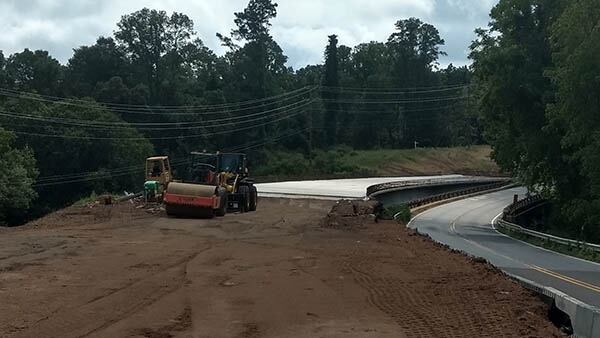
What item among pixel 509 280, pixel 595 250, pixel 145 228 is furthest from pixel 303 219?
pixel 509 280

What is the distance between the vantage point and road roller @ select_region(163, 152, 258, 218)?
3048 cm

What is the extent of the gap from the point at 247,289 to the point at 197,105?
79.2 metres

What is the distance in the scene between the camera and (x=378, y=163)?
339 feet

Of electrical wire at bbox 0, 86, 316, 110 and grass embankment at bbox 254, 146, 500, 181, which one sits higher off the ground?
electrical wire at bbox 0, 86, 316, 110

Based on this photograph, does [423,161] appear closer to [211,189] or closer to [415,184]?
[415,184]

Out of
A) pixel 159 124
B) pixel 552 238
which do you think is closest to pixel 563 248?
pixel 552 238

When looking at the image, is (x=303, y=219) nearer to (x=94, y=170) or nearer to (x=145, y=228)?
(x=145, y=228)

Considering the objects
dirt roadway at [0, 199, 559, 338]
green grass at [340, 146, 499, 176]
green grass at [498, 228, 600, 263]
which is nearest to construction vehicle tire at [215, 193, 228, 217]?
dirt roadway at [0, 199, 559, 338]

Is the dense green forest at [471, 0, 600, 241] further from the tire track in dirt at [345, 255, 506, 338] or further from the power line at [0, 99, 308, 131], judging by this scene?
the power line at [0, 99, 308, 131]

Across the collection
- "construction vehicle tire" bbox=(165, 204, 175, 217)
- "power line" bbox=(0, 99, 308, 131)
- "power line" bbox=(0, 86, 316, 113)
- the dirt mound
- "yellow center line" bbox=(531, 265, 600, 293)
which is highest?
"power line" bbox=(0, 86, 316, 113)

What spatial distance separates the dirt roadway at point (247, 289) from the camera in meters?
11.1

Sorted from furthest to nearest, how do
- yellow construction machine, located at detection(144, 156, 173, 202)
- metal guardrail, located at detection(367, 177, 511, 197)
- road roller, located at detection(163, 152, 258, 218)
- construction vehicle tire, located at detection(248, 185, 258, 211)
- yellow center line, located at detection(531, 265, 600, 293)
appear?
metal guardrail, located at detection(367, 177, 511, 197), yellow construction machine, located at detection(144, 156, 173, 202), construction vehicle tire, located at detection(248, 185, 258, 211), road roller, located at detection(163, 152, 258, 218), yellow center line, located at detection(531, 265, 600, 293)

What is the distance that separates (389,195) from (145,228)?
38.8 meters

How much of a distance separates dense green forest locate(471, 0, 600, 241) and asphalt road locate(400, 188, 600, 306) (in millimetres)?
4799
